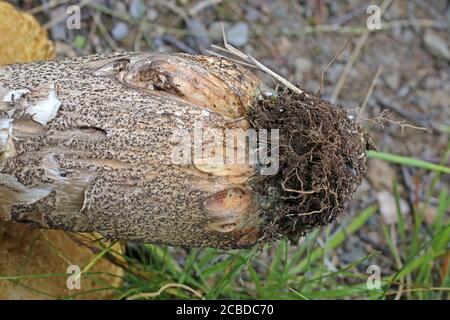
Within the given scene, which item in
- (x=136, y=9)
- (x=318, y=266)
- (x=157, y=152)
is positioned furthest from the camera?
(x=136, y=9)

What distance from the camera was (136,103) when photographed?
1.41 metres

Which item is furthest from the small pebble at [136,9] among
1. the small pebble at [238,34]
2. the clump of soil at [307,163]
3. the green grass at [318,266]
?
the clump of soil at [307,163]

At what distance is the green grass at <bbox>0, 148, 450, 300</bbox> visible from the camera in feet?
6.25

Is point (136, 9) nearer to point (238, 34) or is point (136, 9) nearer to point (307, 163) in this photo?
point (238, 34)

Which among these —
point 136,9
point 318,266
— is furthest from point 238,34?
point 318,266

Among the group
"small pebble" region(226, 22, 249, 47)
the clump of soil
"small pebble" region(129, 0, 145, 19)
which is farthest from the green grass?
"small pebble" region(129, 0, 145, 19)

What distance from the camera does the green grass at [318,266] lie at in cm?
191

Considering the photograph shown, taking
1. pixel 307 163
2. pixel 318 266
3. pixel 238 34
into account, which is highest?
pixel 238 34

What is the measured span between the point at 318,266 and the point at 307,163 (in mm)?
900

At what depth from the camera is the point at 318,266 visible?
7.40 ft

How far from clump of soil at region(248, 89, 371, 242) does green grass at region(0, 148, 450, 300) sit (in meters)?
0.26
